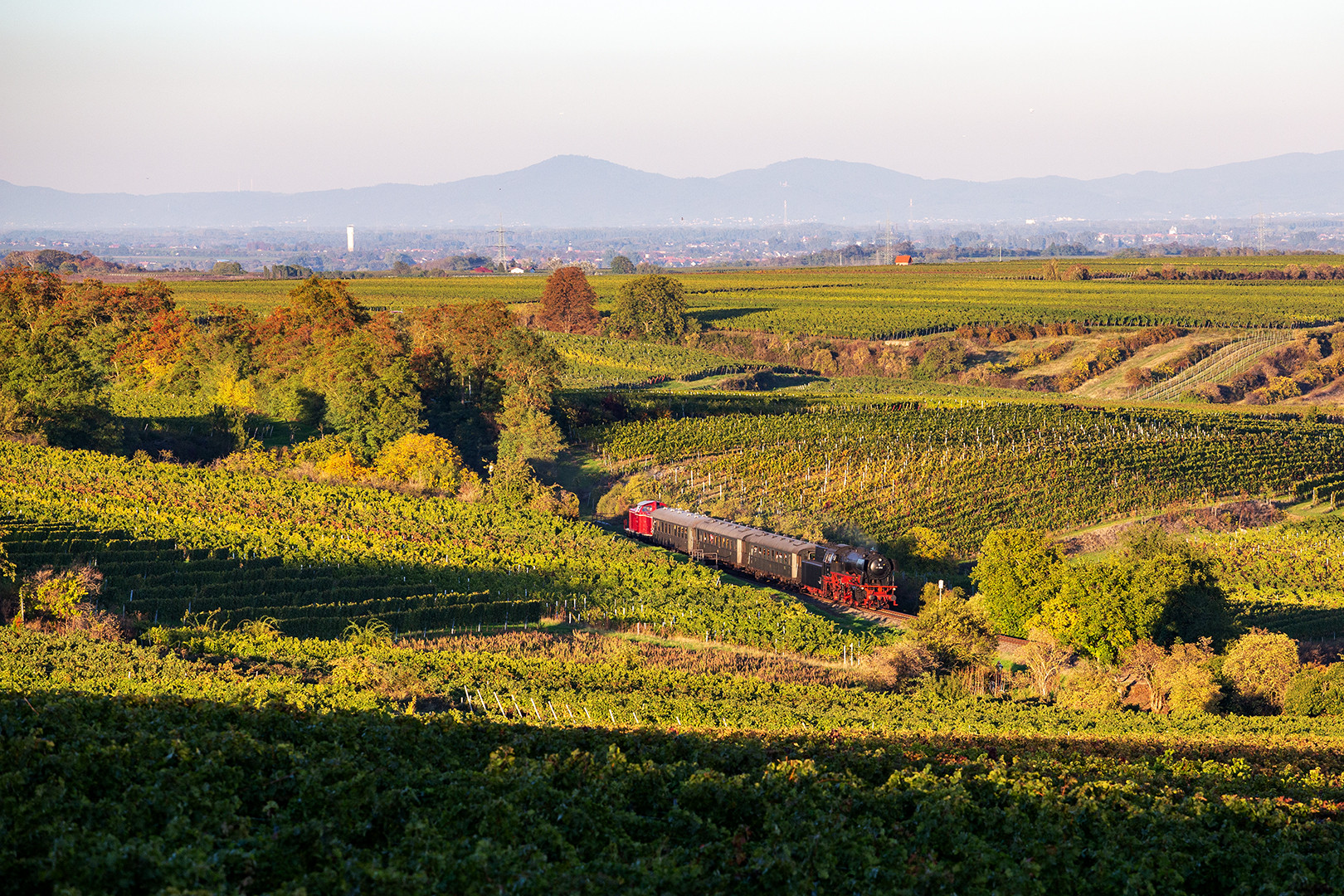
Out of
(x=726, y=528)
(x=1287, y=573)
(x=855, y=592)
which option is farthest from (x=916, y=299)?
(x=855, y=592)

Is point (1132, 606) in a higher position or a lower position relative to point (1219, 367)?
lower

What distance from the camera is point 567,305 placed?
4537 inches

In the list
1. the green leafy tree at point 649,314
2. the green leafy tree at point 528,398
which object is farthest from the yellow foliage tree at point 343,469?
the green leafy tree at point 649,314

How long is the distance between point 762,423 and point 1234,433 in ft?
88.8

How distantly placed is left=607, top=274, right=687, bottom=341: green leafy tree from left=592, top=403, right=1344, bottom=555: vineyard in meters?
45.7

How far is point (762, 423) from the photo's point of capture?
63.4 meters

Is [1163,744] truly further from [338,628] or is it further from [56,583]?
[56,583]

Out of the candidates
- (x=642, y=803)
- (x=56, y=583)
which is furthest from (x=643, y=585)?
(x=642, y=803)

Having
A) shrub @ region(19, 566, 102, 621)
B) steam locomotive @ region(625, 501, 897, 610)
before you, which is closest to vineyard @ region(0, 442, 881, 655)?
shrub @ region(19, 566, 102, 621)

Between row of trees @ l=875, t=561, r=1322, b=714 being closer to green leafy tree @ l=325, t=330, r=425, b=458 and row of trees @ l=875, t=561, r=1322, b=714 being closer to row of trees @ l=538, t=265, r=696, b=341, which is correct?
green leafy tree @ l=325, t=330, r=425, b=458

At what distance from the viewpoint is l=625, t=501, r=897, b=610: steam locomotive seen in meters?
36.9

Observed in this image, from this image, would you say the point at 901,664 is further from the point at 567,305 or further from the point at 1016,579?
the point at 567,305

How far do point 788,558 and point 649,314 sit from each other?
248ft

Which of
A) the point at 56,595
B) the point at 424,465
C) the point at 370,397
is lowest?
the point at 56,595
